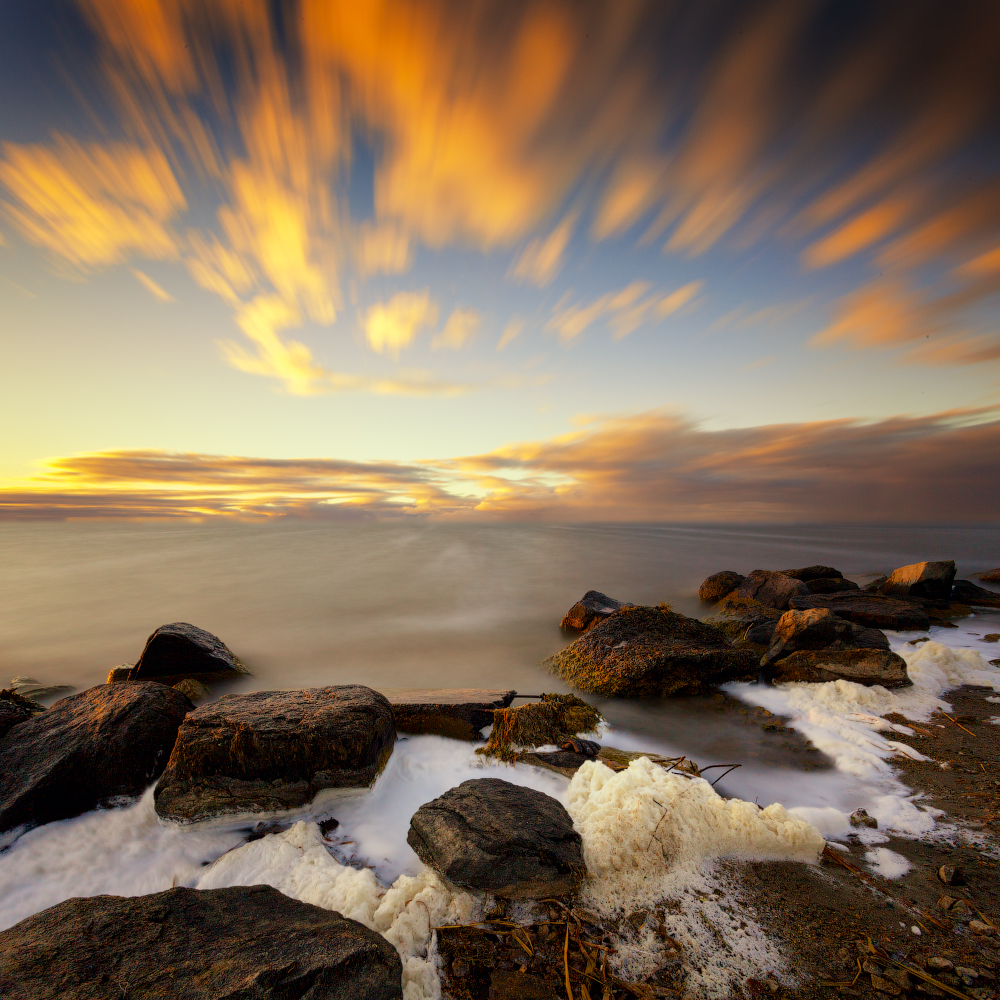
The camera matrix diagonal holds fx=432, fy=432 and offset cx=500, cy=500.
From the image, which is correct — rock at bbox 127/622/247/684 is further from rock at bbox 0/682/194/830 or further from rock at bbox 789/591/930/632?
rock at bbox 789/591/930/632

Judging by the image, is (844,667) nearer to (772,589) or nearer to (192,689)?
(772,589)

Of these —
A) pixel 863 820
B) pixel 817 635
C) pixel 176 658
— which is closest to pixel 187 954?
pixel 863 820

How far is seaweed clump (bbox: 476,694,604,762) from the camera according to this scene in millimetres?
4578

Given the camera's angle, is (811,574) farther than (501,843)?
Yes

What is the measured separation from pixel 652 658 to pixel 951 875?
3.54 meters

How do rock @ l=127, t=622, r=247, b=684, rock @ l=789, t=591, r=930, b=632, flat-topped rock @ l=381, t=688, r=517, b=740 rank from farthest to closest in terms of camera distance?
rock @ l=789, t=591, r=930, b=632, rock @ l=127, t=622, r=247, b=684, flat-topped rock @ l=381, t=688, r=517, b=740

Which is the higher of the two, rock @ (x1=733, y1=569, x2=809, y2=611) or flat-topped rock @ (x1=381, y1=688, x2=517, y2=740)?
flat-topped rock @ (x1=381, y1=688, x2=517, y2=740)

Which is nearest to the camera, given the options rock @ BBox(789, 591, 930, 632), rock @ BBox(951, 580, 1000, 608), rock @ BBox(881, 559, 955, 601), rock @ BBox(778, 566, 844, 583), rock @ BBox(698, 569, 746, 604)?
rock @ BBox(789, 591, 930, 632)

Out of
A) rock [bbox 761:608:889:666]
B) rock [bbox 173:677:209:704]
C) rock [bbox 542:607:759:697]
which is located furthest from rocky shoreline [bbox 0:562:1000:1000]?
rock [bbox 173:677:209:704]

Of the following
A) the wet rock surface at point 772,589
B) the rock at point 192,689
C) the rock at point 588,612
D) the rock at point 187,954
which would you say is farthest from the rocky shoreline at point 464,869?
the wet rock surface at point 772,589

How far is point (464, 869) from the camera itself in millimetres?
2633

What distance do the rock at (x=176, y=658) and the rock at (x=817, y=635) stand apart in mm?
8680

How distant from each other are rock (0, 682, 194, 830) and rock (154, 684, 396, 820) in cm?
48

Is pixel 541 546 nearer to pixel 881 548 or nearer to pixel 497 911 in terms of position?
pixel 881 548
